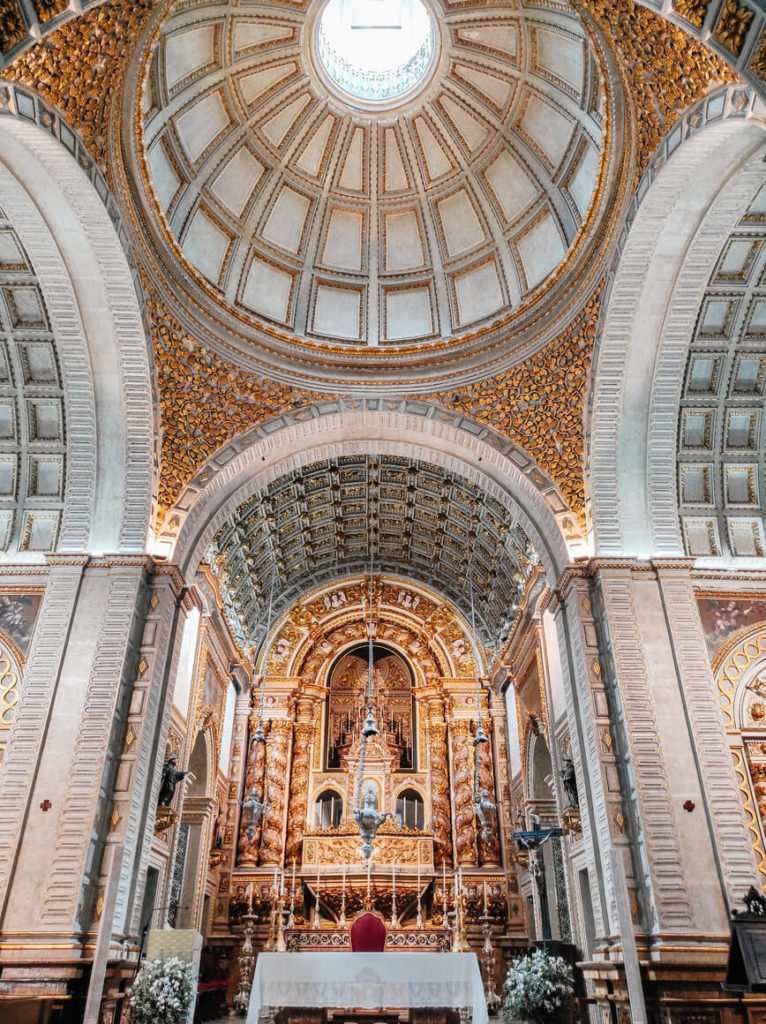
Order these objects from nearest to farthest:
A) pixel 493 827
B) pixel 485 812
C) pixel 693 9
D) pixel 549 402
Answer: pixel 693 9 → pixel 549 402 → pixel 485 812 → pixel 493 827

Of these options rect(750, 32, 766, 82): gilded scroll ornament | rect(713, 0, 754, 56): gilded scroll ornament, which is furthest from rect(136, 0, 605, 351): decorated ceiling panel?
rect(750, 32, 766, 82): gilded scroll ornament

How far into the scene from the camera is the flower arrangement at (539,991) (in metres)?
9.48

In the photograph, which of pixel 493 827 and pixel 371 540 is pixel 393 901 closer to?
pixel 493 827

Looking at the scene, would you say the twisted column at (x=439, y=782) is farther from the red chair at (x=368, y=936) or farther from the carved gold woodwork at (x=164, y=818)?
the red chair at (x=368, y=936)

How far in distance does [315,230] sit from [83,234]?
502 centimetres

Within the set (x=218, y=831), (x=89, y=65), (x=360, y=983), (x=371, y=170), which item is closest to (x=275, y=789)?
(x=218, y=831)

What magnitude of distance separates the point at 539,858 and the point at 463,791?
3.44 meters

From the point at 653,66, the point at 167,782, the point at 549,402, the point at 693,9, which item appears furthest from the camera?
the point at 549,402

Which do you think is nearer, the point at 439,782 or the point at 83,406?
the point at 83,406

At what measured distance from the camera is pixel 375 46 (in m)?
14.1

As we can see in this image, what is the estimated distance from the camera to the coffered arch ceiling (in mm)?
16375

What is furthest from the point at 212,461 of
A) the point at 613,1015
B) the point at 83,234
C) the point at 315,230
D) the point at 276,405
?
the point at 613,1015

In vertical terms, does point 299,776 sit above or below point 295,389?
below

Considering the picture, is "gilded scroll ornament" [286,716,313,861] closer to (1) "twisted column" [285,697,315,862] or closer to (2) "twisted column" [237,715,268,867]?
(1) "twisted column" [285,697,315,862]
